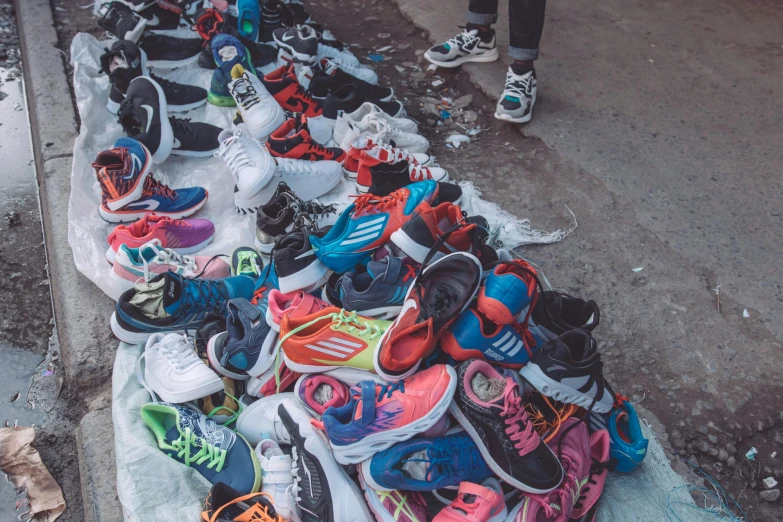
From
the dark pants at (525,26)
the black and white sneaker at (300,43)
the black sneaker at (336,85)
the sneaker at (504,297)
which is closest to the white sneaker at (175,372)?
the sneaker at (504,297)

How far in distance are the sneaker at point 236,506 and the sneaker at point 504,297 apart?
2.60ft

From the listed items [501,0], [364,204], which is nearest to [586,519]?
[364,204]

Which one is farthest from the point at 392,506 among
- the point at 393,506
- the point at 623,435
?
the point at 623,435

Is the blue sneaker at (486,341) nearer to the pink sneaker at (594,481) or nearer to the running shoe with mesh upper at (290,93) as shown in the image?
the pink sneaker at (594,481)

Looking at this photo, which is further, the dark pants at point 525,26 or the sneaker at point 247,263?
the dark pants at point 525,26

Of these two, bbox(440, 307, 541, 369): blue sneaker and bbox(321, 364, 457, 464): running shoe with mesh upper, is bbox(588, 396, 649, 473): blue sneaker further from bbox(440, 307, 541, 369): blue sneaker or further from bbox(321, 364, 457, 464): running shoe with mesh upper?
bbox(321, 364, 457, 464): running shoe with mesh upper

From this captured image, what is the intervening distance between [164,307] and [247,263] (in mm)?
390

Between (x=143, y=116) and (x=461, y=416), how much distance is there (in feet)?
7.23

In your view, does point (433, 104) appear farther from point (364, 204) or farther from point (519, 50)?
point (364, 204)

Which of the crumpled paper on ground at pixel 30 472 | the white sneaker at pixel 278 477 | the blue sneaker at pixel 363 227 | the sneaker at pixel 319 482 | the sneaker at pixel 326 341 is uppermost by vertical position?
the blue sneaker at pixel 363 227

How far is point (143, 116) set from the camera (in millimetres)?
2734

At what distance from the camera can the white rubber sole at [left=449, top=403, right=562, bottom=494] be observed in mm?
1426

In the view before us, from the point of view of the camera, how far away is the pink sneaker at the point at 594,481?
5.04 feet

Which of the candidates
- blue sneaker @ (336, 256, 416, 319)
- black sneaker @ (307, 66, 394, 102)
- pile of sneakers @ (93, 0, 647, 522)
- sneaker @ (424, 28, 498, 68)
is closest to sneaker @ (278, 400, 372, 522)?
pile of sneakers @ (93, 0, 647, 522)
